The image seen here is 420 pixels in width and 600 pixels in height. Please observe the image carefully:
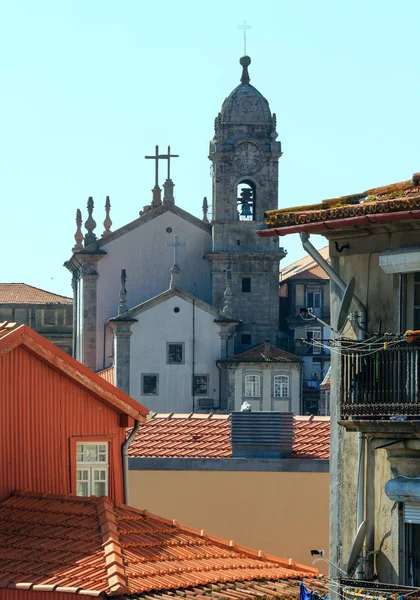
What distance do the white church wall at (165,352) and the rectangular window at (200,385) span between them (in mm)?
159

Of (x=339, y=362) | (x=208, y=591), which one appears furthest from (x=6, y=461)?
(x=339, y=362)

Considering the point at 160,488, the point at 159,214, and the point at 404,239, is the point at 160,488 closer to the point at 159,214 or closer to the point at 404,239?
the point at 404,239

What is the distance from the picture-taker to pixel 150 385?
296 ft

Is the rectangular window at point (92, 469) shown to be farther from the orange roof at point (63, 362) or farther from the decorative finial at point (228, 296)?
the decorative finial at point (228, 296)

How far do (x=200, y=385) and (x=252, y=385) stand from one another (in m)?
2.92

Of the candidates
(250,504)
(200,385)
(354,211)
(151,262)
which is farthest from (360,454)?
(151,262)

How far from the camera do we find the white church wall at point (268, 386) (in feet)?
301

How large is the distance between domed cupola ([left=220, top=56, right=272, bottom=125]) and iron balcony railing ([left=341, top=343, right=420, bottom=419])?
76336mm

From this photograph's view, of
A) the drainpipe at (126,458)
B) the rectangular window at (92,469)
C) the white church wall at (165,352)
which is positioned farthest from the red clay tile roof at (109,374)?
the rectangular window at (92,469)

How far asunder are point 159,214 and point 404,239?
76304 millimetres

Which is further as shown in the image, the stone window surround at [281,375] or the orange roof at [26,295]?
the orange roof at [26,295]

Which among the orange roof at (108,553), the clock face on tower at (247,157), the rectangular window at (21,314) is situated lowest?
the orange roof at (108,553)

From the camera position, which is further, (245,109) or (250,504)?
(245,109)

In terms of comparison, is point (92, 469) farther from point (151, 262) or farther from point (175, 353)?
point (151, 262)
